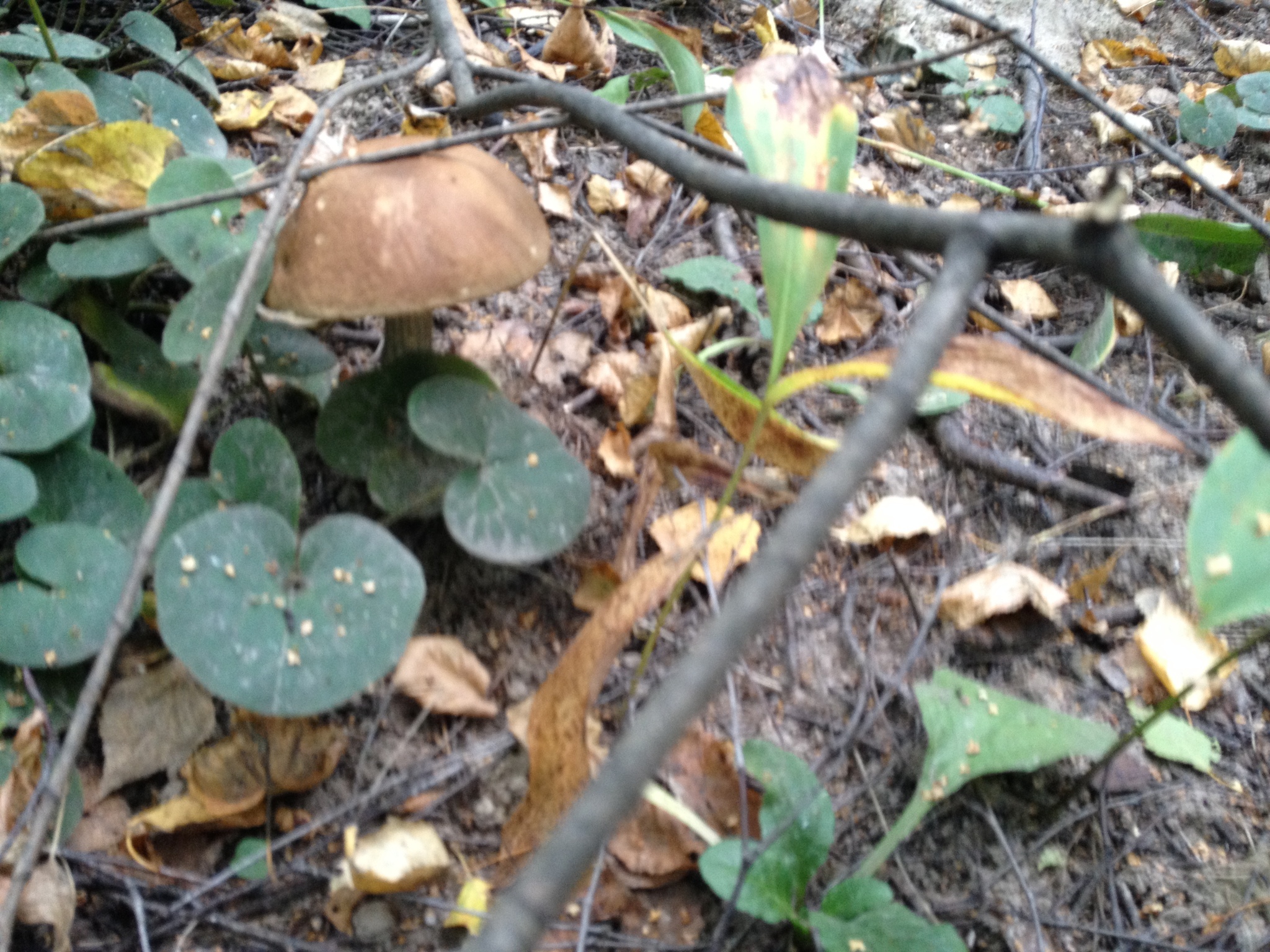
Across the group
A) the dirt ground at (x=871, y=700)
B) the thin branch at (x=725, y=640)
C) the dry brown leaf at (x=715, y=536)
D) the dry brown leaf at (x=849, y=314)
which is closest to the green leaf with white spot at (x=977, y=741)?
the dirt ground at (x=871, y=700)

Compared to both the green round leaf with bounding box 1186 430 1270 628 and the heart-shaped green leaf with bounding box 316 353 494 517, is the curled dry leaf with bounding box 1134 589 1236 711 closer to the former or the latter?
the green round leaf with bounding box 1186 430 1270 628

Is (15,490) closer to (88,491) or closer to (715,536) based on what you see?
(88,491)

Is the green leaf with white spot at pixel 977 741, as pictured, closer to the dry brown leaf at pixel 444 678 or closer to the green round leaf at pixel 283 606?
the dry brown leaf at pixel 444 678

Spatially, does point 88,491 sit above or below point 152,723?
above

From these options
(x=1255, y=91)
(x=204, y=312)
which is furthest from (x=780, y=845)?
(x=1255, y=91)

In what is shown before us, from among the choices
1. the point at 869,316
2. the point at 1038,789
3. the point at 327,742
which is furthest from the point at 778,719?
the point at 869,316

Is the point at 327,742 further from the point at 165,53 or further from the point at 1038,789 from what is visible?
the point at 165,53
